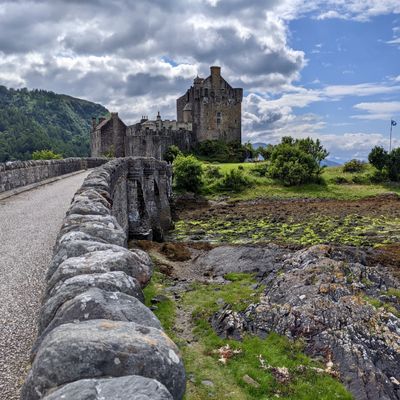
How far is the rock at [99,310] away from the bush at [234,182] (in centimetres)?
5265

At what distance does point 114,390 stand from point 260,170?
60.8 metres

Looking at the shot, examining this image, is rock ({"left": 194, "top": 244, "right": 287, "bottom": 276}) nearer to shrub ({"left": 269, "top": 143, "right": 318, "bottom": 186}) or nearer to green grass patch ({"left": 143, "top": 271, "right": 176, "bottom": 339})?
green grass patch ({"left": 143, "top": 271, "right": 176, "bottom": 339})

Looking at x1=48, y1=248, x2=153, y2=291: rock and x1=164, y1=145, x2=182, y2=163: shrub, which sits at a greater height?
x1=164, y1=145, x2=182, y2=163: shrub

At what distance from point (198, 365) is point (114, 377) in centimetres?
1030

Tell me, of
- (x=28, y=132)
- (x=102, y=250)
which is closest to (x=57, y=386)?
(x=102, y=250)

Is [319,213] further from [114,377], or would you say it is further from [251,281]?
[114,377]

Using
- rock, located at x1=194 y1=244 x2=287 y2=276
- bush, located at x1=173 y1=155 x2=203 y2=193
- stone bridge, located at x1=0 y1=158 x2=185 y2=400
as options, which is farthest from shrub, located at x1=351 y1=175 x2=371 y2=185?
stone bridge, located at x1=0 y1=158 x2=185 y2=400

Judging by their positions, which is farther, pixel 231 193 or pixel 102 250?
pixel 231 193

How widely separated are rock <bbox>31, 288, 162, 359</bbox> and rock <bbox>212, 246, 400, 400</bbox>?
29.7ft

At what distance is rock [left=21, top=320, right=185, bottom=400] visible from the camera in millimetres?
3361

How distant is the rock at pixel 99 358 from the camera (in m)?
3.36

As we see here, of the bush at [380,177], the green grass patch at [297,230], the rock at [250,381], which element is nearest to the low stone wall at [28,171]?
the green grass patch at [297,230]

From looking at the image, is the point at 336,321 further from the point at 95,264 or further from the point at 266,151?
the point at 266,151

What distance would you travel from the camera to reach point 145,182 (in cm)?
3117
